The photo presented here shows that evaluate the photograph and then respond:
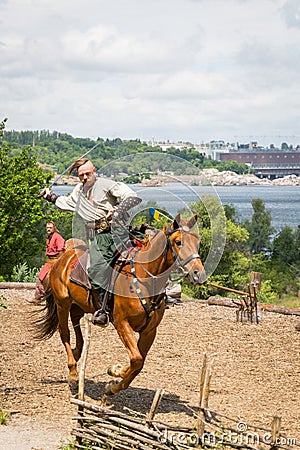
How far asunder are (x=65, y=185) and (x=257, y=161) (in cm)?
5781

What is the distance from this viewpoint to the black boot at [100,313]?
8.15 m

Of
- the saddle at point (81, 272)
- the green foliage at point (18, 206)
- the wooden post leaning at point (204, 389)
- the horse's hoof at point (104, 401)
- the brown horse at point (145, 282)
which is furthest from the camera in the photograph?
the green foliage at point (18, 206)

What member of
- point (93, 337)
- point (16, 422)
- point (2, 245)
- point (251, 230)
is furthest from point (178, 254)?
point (251, 230)

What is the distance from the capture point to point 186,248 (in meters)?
7.35

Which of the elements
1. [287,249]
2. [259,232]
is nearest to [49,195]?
[287,249]

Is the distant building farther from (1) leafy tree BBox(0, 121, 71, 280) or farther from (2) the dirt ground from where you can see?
(2) the dirt ground

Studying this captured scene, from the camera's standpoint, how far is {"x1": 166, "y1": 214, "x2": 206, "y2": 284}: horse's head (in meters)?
7.21

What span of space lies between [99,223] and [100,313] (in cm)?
101

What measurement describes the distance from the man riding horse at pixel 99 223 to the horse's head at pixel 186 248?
64 cm

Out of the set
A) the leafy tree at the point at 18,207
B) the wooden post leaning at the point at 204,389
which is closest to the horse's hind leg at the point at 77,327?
the wooden post leaning at the point at 204,389

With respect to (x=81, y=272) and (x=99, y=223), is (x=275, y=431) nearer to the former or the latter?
(x=99, y=223)

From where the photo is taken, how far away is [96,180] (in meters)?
8.00

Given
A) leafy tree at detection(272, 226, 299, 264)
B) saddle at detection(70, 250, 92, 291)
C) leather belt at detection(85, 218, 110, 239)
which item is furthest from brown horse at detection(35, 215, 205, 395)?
leafy tree at detection(272, 226, 299, 264)

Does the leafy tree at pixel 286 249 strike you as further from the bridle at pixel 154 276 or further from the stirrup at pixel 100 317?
the bridle at pixel 154 276
